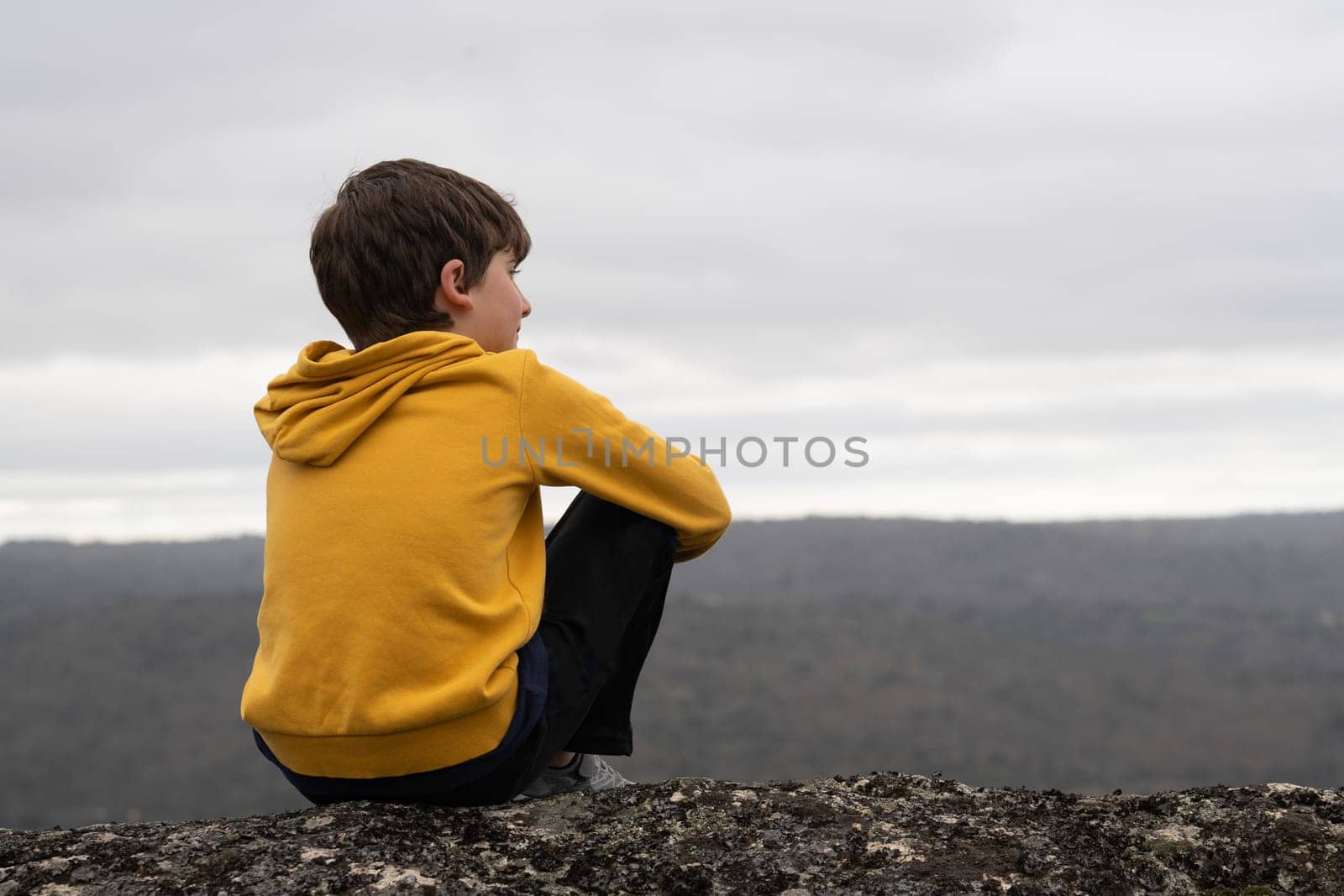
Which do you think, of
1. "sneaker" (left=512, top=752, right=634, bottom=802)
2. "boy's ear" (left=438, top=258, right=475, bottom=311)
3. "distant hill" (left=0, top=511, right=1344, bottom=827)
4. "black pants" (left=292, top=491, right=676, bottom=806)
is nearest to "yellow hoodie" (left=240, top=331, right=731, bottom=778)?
"black pants" (left=292, top=491, right=676, bottom=806)

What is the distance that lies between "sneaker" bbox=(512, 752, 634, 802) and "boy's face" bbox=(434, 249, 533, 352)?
3.71ft

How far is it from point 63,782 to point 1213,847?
2615 inches

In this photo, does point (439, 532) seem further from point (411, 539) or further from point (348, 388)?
point (348, 388)

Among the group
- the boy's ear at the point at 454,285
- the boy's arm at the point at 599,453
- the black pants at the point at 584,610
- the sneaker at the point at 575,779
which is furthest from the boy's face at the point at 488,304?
the sneaker at the point at 575,779

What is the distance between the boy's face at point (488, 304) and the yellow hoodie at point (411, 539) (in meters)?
0.23

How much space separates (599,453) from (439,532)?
412mm

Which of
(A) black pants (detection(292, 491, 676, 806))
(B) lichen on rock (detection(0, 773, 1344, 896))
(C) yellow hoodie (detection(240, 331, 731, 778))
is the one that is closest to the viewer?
(B) lichen on rock (detection(0, 773, 1344, 896))

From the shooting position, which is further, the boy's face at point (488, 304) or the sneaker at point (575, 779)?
the sneaker at point (575, 779)

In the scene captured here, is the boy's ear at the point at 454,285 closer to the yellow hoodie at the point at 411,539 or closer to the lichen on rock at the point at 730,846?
the yellow hoodie at the point at 411,539

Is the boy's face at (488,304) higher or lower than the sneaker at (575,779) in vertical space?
higher

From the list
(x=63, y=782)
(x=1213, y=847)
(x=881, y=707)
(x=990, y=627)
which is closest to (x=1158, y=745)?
(x=990, y=627)

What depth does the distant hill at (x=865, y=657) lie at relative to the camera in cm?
5853

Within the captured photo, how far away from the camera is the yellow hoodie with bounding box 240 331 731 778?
2779 millimetres

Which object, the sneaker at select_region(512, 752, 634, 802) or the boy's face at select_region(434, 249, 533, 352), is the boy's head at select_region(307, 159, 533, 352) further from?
the sneaker at select_region(512, 752, 634, 802)
